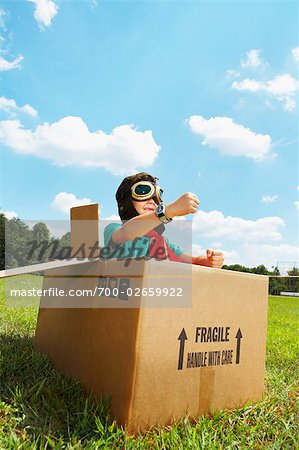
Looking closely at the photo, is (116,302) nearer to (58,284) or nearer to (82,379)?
(82,379)

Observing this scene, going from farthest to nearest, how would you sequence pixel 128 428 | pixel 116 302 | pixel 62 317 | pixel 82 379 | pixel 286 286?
pixel 286 286
pixel 62 317
pixel 82 379
pixel 116 302
pixel 128 428

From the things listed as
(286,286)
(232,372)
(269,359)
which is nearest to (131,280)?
(232,372)

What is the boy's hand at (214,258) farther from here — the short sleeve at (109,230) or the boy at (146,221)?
the short sleeve at (109,230)

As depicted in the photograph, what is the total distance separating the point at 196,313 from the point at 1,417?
0.79m

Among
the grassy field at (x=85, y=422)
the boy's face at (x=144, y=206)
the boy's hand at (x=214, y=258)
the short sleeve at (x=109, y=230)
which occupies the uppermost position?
the boy's face at (x=144, y=206)

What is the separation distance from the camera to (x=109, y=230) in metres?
1.83

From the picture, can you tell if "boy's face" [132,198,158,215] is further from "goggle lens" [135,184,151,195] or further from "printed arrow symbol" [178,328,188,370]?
"printed arrow symbol" [178,328,188,370]

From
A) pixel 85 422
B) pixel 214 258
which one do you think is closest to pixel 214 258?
pixel 214 258

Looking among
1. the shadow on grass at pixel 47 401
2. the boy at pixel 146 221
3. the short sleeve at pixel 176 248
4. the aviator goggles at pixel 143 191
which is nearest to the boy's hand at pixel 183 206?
the boy at pixel 146 221

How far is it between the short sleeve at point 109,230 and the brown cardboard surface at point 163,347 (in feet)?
0.47

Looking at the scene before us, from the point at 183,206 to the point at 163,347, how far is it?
1.76ft

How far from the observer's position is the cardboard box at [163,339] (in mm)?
1405

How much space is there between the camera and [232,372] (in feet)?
5.62

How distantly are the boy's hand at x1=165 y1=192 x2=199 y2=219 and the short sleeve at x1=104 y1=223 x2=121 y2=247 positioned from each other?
30 centimetres
